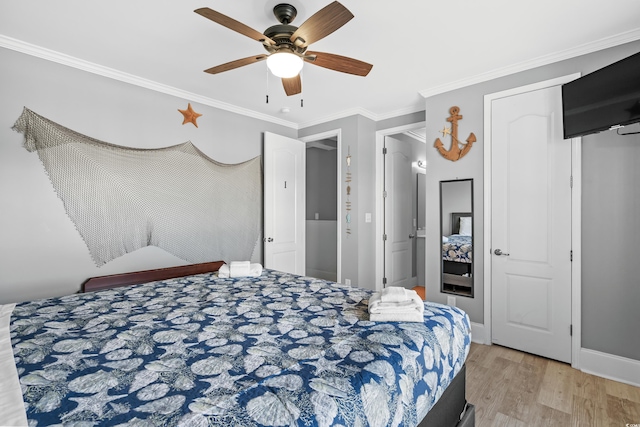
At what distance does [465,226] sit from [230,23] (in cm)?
273

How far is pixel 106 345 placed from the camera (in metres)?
1.30

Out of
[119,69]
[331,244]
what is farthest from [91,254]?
[331,244]

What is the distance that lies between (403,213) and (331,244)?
159 cm

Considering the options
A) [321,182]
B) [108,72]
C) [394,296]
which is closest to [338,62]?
[394,296]

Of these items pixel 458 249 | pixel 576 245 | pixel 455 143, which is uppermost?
pixel 455 143

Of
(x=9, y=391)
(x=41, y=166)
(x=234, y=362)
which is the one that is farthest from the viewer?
(x=41, y=166)

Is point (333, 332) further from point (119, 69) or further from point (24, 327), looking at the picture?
point (119, 69)

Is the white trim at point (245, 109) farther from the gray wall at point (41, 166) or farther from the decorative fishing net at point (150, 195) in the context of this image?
the decorative fishing net at point (150, 195)

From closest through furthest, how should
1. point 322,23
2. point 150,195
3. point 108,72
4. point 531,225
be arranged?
1. point 322,23
2. point 531,225
3. point 108,72
4. point 150,195

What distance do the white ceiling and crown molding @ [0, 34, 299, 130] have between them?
2 cm

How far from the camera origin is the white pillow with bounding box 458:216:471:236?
3.10 m

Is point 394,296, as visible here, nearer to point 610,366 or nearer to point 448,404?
point 448,404

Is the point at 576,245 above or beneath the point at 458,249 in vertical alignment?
above

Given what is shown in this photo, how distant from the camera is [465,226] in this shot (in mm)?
3129
